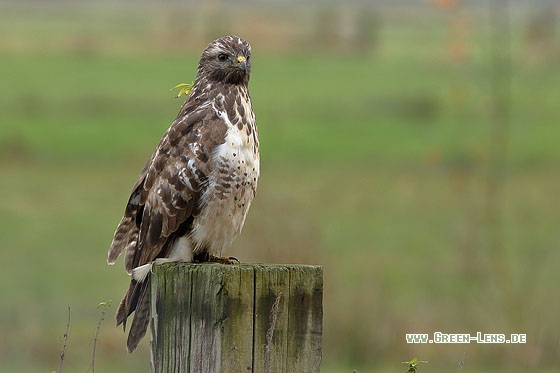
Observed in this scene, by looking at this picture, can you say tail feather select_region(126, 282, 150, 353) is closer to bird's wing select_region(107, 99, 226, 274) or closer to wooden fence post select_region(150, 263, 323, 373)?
bird's wing select_region(107, 99, 226, 274)

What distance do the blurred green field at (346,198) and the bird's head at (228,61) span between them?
174cm

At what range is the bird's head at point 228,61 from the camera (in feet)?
21.7

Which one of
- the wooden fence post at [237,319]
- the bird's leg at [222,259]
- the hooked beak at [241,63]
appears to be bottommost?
the wooden fence post at [237,319]

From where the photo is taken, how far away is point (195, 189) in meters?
6.28

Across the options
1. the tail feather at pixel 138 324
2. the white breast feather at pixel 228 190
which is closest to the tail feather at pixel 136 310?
the tail feather at pixel 138 324

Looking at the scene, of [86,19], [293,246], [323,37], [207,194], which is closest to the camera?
[207,194]

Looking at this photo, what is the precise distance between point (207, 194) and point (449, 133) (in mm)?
21403

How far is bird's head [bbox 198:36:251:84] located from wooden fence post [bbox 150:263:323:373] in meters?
2.05

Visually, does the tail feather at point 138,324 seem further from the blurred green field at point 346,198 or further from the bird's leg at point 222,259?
the blurred green field at point 346,198

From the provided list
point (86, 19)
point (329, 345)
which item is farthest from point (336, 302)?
point (86, 19)

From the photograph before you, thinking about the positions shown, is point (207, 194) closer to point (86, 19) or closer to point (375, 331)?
point (375, 331)

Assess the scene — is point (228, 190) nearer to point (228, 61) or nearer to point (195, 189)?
point (195, 189)

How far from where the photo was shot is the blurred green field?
12203mm

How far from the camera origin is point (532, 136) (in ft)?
90.2
